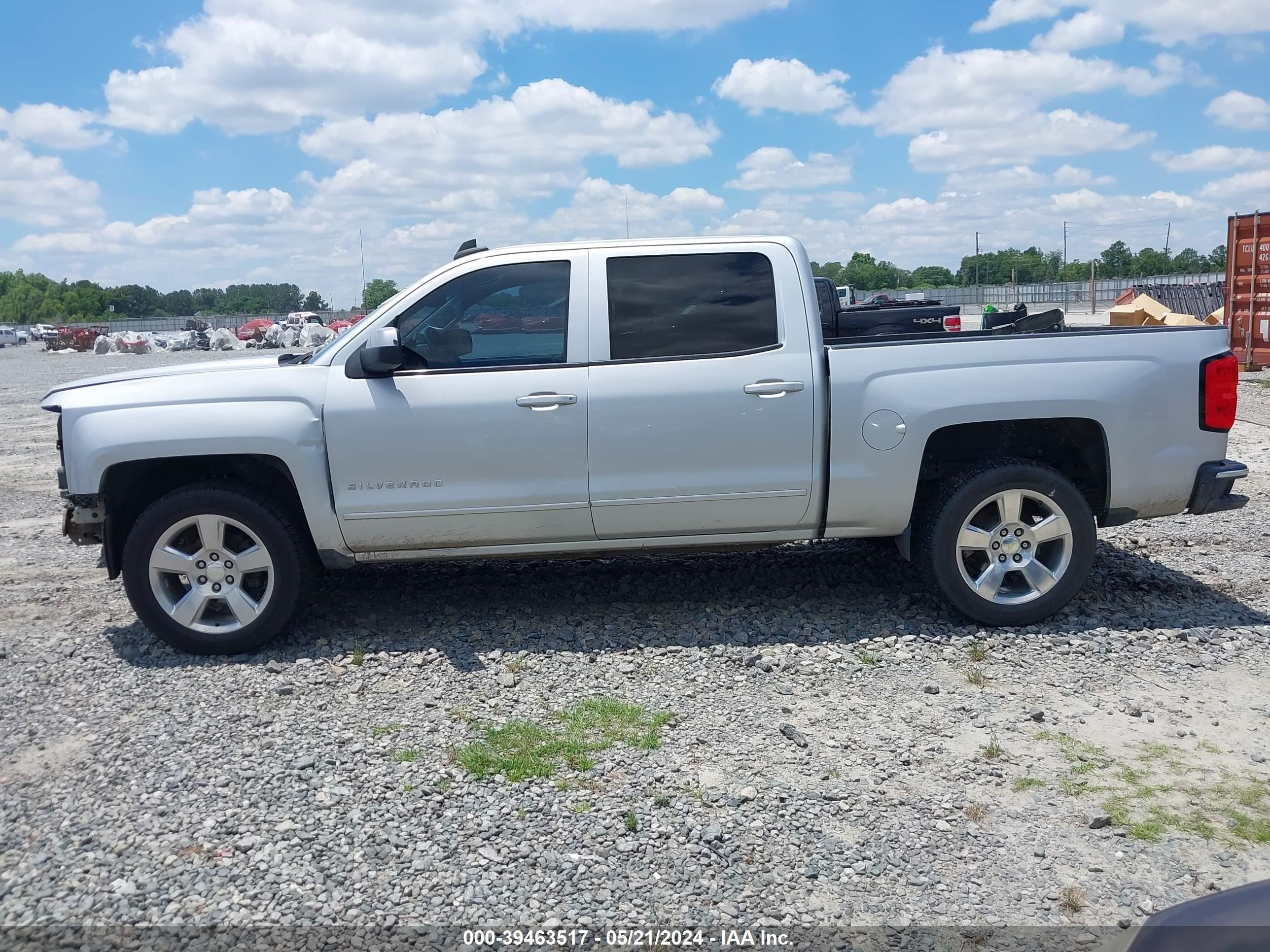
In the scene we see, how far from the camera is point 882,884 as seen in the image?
10.5 ft

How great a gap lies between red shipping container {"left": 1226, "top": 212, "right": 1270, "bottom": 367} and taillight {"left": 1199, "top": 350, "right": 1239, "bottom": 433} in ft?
46.2

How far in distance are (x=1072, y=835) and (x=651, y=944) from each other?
1.51m

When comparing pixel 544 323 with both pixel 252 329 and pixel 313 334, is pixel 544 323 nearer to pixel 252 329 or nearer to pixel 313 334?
pixel 313 334

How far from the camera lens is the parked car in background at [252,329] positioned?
55916 mm

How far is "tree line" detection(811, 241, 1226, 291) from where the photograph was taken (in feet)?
266

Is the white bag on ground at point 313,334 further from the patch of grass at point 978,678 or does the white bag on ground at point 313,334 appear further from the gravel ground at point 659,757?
the patch of grass at point 978,678

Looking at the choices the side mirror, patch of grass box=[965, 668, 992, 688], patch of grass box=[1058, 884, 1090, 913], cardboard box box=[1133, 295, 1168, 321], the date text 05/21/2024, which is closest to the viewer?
the date text 05/21/2024

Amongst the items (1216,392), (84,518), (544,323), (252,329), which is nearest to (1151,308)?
(1216,392)

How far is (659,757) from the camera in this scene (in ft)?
13.3

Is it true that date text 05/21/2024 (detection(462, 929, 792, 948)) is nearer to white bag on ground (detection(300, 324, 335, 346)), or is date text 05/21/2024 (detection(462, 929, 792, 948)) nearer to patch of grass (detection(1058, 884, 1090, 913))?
patch of grass (detection(1058, 884, 1090, 913))

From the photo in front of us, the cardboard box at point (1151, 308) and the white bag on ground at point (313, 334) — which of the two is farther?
the white bag on ground at point (313, 334)

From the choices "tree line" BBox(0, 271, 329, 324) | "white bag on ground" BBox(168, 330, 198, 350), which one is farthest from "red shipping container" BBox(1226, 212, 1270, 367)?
"tree line" BBox(0, 271, 329, 324)

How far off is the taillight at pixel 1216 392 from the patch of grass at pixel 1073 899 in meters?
3.02

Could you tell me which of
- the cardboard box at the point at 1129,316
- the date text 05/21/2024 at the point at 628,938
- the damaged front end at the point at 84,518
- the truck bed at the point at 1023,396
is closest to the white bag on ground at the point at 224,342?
the cardboard box at the point at 1129,316
